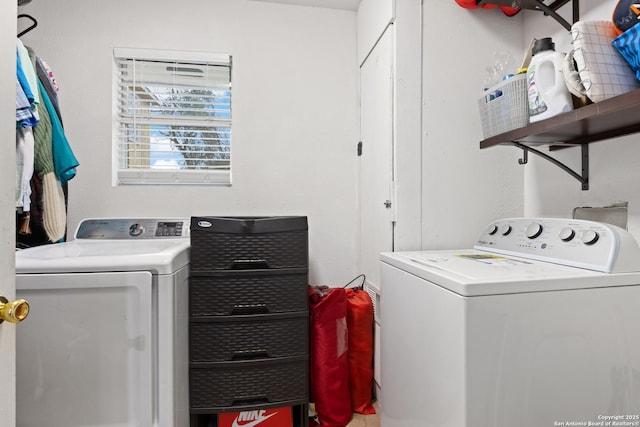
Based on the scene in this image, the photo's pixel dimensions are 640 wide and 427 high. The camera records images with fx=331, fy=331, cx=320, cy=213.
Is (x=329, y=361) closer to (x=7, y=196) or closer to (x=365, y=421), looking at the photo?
(x=365, y=421)

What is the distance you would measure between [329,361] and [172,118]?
1.73 meters

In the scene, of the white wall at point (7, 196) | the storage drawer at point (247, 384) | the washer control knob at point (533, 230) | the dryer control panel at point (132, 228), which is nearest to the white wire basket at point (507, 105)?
the washer control knob at point (533, 230)

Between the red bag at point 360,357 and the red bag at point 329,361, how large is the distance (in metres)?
0.07

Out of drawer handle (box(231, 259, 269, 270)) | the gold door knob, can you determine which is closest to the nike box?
drawer handle (box(231, 259, 269, 270))

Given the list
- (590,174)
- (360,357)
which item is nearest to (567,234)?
(590,174)

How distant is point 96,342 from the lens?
1.17m

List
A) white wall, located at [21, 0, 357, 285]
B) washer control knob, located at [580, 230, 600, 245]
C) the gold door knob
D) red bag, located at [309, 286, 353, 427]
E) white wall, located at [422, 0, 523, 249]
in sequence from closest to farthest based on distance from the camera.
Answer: the gold door knob
washer control knob, located at [580, 230, 600, 245]
white wall, located at [422, 0, 523, 249]
red bag, located at [309, 286, 353, 427]
white wall, located at [21, 0, 357, 285]

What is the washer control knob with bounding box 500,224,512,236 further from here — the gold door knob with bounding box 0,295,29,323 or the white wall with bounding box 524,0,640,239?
the gold door knob with bounding box 0,295,29,323

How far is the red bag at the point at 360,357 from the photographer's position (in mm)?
1813

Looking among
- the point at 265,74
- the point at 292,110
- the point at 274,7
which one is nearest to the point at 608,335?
the point at 292,110

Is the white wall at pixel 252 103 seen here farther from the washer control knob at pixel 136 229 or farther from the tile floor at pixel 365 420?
the tile floor at pixel 365 420

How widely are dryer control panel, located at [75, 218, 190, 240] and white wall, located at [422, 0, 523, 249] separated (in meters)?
1.36

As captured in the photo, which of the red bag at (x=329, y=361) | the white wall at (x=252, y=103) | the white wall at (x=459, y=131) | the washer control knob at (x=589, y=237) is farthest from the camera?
the white wall at (x=252, y=103)

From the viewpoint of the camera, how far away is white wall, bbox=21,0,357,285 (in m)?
1.96
